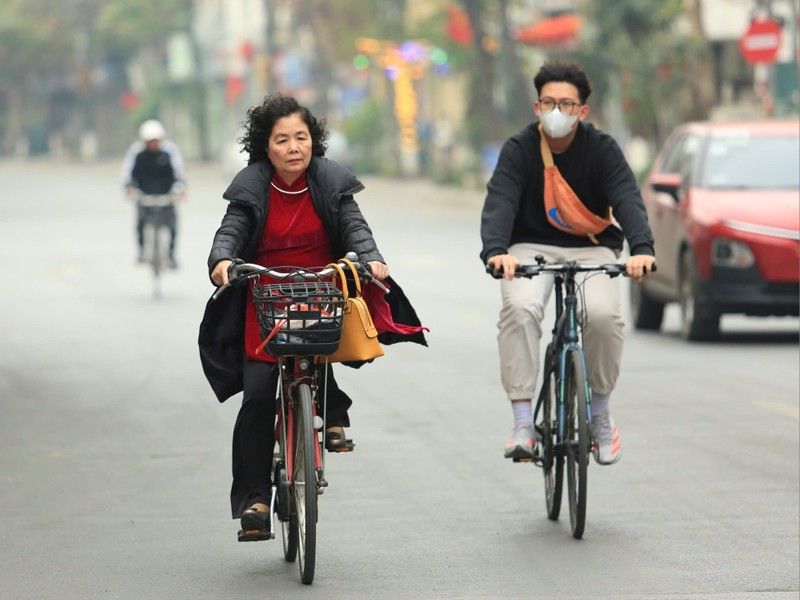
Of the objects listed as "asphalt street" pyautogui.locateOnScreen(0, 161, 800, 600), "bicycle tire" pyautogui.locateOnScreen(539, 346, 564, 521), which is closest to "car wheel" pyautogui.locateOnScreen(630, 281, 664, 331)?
"asphalt street" pyautogui.locateOnScreen(0, 161, 800, 600)

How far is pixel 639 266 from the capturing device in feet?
25.5

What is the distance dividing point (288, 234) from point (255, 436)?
71 centimetres

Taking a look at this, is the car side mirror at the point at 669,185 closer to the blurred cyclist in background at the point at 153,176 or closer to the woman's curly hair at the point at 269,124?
the woman's curly hair at the point at 269,124

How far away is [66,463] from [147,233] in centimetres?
1301

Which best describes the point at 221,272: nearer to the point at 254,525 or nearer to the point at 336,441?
the point at 336,441

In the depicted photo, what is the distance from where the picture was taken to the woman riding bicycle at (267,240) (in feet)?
23.2

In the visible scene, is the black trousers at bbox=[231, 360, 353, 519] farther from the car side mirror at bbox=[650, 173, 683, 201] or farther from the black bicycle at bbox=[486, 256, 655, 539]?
the car side mirror at bbox=[650, 173, 683, 201]

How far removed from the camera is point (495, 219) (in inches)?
324

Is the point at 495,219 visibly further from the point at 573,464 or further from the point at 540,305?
the point at 573,464

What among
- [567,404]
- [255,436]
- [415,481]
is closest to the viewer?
[255,436]

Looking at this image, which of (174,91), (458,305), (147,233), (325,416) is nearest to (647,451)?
(325,416)

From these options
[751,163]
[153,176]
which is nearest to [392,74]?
[153,176]

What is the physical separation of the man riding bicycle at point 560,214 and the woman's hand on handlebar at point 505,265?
129mm

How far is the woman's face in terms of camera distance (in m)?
7.09
